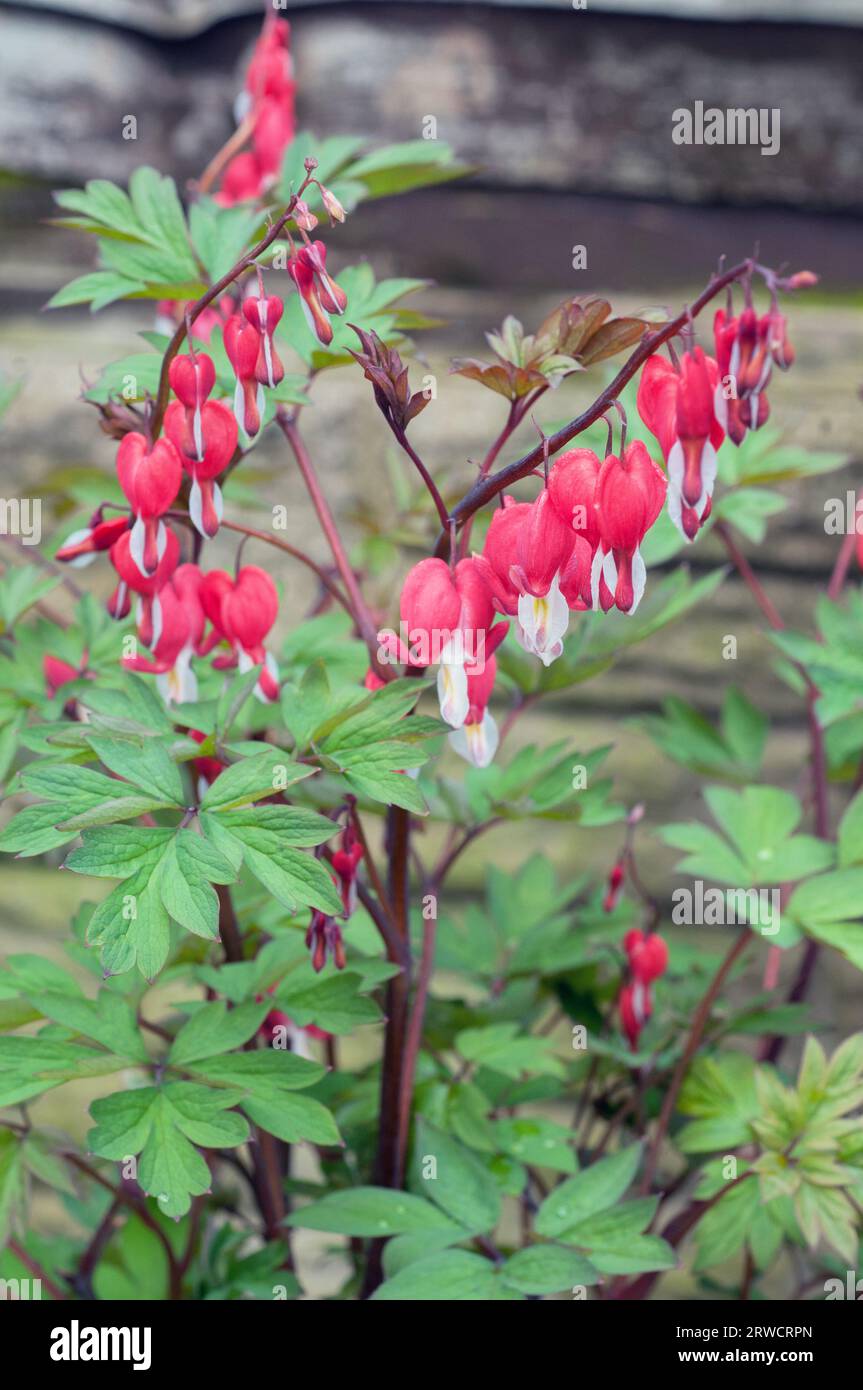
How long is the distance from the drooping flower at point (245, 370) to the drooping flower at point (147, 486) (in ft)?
0.16

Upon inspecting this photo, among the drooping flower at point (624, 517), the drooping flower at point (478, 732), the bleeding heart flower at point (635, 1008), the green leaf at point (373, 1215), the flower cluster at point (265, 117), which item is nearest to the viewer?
the drooping flower at point (624, 517)

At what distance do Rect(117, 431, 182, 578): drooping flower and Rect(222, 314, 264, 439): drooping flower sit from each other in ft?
0.16

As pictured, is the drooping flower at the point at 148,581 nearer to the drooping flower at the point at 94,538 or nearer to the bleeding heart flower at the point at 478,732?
the drooping flower at the point at 94,538

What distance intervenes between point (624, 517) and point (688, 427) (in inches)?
2.7

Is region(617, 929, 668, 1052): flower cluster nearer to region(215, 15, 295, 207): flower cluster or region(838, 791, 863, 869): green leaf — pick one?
region(838, 791, 863, 869): green leaf

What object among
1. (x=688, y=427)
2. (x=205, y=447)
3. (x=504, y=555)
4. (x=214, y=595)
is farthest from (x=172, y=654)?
(x=688, y=427)

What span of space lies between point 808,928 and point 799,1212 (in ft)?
0.71

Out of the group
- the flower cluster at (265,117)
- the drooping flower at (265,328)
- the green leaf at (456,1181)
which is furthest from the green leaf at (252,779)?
the flower cluster at (265,117)

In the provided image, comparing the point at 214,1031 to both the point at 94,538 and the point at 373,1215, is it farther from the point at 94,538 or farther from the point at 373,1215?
the point at 94,538

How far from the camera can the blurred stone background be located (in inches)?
64.2

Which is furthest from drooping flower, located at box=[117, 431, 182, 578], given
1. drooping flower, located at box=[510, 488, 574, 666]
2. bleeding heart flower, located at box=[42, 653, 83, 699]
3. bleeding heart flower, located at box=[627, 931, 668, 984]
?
bleeding heart flower, located at box=[627, 931, 668, 984]

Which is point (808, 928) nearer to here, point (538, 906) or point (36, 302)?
point (538, 906)

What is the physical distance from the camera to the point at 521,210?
171cm

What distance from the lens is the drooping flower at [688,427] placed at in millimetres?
662
